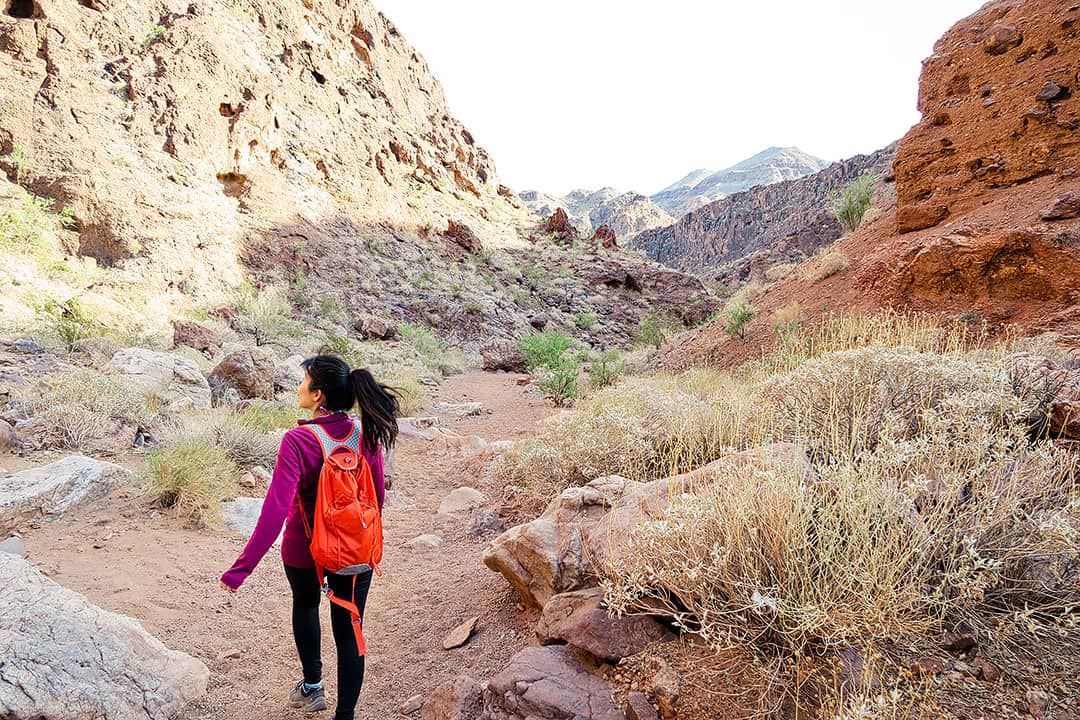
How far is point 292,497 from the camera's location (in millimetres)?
2053

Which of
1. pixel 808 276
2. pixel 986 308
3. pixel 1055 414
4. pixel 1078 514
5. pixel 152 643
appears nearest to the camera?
pixel 1078 514

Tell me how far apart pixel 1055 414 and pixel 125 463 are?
679 cm

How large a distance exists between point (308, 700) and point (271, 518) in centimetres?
98

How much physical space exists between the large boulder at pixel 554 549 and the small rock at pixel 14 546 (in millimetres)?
2913

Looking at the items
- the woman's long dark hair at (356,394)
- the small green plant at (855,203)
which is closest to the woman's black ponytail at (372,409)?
the woman's long dark hair at (356,394)

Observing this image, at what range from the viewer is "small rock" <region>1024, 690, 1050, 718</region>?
1470mm

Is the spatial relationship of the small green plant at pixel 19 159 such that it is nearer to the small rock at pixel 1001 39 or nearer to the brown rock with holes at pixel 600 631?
the brown rock with holes at pixel 600 631

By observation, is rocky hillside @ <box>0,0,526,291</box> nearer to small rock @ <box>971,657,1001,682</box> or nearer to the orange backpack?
the orange backpack

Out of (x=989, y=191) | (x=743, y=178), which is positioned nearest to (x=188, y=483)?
(x=989, y=191)

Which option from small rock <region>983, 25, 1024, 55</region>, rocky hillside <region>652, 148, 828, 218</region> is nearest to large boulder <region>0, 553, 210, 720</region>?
small rock <region>983, 25, 1024, 55</region>

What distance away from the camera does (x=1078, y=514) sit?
190 cm

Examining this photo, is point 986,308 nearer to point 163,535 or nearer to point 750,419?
point 750,419

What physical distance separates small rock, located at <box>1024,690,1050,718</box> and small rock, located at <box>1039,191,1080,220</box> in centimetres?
682

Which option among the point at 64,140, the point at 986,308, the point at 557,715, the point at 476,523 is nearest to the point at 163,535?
the point at 476,523
